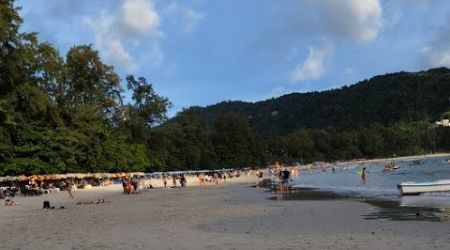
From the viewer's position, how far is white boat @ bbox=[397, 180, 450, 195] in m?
36.8

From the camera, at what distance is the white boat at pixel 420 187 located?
36844mm

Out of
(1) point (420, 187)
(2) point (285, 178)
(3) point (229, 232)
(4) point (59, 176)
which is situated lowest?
(3) point (229, 232)

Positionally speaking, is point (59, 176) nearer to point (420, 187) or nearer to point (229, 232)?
point (420, 187)

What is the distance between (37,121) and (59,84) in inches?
514

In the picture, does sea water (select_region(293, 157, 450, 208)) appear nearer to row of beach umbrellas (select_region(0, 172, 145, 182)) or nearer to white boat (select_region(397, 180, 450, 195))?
white boat (select_region(397, 180, 450, 195))

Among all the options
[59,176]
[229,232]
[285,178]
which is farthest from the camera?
[59,176]

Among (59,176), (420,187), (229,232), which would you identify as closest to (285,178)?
(420,187)

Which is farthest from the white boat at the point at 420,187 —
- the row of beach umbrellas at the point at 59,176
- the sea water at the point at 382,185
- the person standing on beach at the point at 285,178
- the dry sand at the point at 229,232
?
the row of beach umbrellas at the point at 59,176

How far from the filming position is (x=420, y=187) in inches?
1468

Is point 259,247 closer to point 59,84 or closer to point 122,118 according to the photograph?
point 59,84

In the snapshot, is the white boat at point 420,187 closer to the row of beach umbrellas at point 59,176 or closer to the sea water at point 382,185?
the sea water at point 382,185

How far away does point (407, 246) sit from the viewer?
46.8 feet

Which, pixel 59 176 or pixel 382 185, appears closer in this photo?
pixel 382 185

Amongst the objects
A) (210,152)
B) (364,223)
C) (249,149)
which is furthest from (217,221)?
(249,149)
